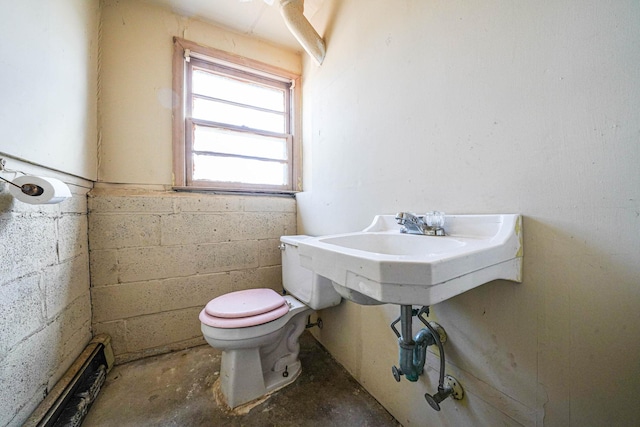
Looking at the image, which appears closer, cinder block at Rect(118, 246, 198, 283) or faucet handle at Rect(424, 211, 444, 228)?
faucet handle at Rect(424, 211, 444, 228)

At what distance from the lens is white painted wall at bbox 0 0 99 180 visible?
2.50 ft

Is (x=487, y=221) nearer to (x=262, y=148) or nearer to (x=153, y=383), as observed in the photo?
(x=262, y=148)

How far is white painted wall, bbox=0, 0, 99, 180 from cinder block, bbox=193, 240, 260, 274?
775mm

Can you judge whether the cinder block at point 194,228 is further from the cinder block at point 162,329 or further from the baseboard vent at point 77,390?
the baseboard vent at point 77,390

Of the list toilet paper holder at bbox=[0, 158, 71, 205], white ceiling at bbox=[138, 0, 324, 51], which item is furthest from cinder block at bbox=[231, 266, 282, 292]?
white ceiling at bbox=[138, 0, 324, 51]

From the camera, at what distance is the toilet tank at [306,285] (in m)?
1.28

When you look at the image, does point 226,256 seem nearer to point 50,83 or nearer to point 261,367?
point 261,367

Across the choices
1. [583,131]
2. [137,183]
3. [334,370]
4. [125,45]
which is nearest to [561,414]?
[583,131]

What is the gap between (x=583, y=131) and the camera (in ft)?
1.79

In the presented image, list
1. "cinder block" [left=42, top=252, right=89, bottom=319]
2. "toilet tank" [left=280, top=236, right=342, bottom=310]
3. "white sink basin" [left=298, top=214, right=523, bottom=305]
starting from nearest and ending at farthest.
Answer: "white sink basin" [left=298, top=214, right=523, bottom=305] < "cinder block" [left=42, top=252, right=89, bottom=319] < "toilet tank" [left=280, top=236, right=342, bottom=310]

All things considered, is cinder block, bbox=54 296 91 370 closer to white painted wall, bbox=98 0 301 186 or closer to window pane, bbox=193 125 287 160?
white painted wall, bbox=98 0 301 186

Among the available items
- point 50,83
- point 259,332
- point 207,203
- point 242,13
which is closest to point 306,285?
point 259,332

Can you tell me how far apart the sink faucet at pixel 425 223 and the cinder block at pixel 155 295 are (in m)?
1.34

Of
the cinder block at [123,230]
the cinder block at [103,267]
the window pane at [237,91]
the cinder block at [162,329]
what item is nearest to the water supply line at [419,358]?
the cinder block at [162,329]
